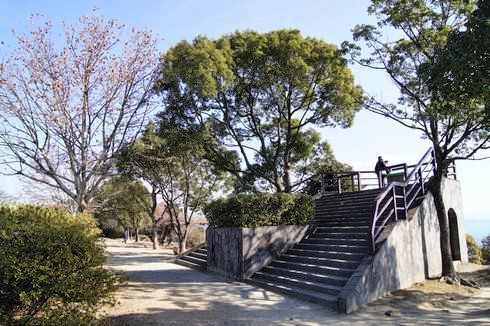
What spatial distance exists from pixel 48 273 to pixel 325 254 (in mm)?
7495

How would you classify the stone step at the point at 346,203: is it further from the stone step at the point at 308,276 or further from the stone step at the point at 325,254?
the stone step at the point at 308,276

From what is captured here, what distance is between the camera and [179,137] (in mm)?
16266

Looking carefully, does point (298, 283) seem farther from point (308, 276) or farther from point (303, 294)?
point (303, 294)

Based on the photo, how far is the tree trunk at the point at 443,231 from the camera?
11.3m

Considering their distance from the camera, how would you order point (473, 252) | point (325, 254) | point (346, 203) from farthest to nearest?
point (473, 252), point (346, 203), point (325, 254)

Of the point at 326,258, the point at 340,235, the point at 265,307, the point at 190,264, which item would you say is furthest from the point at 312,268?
the point at 190,264

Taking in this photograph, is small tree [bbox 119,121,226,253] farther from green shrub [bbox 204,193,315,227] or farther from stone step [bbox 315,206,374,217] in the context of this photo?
stone step [bbox 315,206,374,217]

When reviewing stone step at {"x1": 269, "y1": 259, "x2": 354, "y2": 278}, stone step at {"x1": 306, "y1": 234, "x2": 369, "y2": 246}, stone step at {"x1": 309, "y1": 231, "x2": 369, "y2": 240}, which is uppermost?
stone step at {"x1": 309, "y1": 231, "x2": 369, "y2": 240}

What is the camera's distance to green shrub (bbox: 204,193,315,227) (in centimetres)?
1269

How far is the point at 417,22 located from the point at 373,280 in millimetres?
7881

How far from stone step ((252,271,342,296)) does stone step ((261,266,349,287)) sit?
14cm

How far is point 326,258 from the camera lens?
36.2ft

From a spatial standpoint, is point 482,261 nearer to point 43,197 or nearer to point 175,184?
point 175,184

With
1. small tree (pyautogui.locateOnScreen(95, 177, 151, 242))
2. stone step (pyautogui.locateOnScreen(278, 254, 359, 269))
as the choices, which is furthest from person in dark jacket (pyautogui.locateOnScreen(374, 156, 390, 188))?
small tree (pyautogui.locateOnScreen(95, 177, 151, 242))
